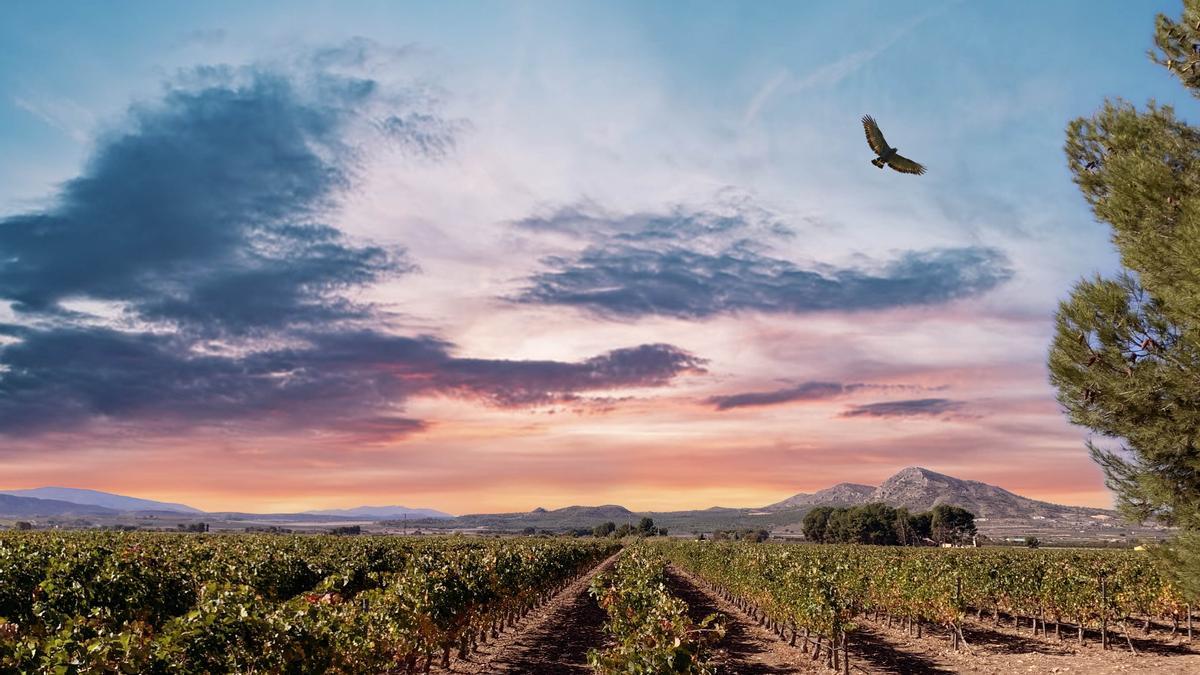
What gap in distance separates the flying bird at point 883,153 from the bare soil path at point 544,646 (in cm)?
1235

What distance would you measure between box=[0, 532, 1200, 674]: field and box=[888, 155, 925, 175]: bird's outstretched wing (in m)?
10.1

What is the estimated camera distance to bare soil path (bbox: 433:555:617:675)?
2139 centimetres

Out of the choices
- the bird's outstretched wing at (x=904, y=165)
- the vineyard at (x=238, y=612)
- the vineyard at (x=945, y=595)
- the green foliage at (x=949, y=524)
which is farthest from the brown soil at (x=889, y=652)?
the green foliage at (x=949, y=524)

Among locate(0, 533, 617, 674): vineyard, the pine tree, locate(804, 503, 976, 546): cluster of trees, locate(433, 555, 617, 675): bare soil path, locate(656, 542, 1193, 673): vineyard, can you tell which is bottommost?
locate(804, 503, 976, 546): cluster of trees

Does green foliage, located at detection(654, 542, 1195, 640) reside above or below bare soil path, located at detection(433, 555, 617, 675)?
above

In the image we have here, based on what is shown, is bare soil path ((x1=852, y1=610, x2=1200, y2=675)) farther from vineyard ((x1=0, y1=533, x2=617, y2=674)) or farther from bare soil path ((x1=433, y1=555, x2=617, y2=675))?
vineyard ((x1=0, y1=533, x2=617, y2=674))

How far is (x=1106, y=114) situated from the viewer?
19219 millimetres

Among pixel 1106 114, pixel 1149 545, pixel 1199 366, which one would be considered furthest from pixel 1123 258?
pixel 1149 545

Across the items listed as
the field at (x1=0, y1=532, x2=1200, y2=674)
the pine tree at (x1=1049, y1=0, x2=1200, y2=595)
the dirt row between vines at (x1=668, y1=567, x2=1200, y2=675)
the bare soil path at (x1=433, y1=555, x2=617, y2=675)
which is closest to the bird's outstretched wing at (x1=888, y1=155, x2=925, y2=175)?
the pine tree at (x1=1049, y1=0, x2=1200, y2=595)

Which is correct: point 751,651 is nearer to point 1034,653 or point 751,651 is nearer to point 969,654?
point 969,654

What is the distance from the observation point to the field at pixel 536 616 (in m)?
9.12

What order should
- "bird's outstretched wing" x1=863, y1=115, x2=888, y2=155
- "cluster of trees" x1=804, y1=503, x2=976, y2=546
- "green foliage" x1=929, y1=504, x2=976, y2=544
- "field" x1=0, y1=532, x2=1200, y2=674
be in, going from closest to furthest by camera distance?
1. "field" x1=0, y1=532, x2=1200, y2=674
2. "bird's outstretched wing" x1=863, y1=115, x2=888, y2=155
3. "cluster of trees" x1=804, y1=503, x2=976, y2=546
4. "green foliage" x1=929, y1=504, x2=976, y2=544

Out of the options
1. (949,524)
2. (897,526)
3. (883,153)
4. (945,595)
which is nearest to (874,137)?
(883,153)

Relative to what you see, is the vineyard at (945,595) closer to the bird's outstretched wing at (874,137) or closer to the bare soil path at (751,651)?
the bare soil path at (751,651)
